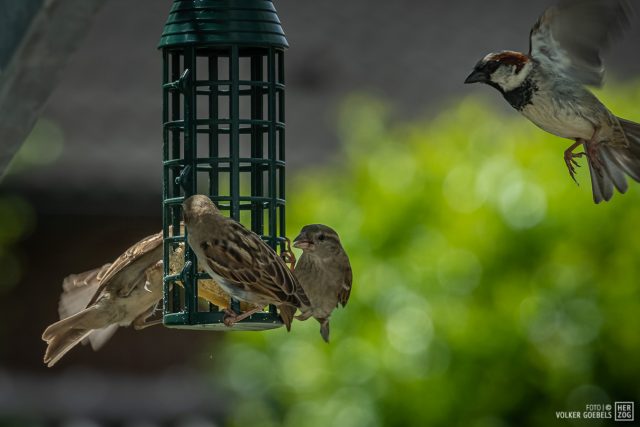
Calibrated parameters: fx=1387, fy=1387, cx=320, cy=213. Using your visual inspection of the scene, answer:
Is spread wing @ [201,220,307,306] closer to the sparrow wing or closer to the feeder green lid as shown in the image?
the feeder green lid

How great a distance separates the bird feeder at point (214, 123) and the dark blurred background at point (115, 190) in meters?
5.51

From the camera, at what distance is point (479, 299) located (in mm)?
7695

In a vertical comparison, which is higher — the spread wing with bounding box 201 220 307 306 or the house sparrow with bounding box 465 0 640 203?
the house sparrow with bounding box 465 0 640 203

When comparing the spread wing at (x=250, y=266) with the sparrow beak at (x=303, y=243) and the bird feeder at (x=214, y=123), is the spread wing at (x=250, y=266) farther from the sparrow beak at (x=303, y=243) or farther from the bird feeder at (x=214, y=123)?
the sparrow beak at (x=303, y=243)

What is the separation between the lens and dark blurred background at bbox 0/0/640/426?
13.0 m

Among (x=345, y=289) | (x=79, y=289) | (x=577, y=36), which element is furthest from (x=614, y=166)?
(x=79, y=289)

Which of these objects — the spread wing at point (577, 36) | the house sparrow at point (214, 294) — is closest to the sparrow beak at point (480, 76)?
the spread wing at point (577, 36)

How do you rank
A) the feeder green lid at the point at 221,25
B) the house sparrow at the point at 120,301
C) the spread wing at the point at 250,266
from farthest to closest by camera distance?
the house sparrow at the point at 120,301
the feeder green lid at the point at 221,25
the spread wing at the point at 250,266

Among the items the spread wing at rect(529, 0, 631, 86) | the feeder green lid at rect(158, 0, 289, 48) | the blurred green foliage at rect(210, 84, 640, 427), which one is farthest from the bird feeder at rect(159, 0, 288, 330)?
the blurred green foliage at rect(210, 84, 640, 427)

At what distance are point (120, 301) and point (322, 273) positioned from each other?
844 mm

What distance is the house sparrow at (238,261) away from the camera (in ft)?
15.3

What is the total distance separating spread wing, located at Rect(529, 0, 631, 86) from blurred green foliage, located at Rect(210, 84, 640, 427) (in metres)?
2.68

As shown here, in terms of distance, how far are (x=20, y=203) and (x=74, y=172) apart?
1046 millimetres

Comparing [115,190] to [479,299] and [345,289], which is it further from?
[345,289]
